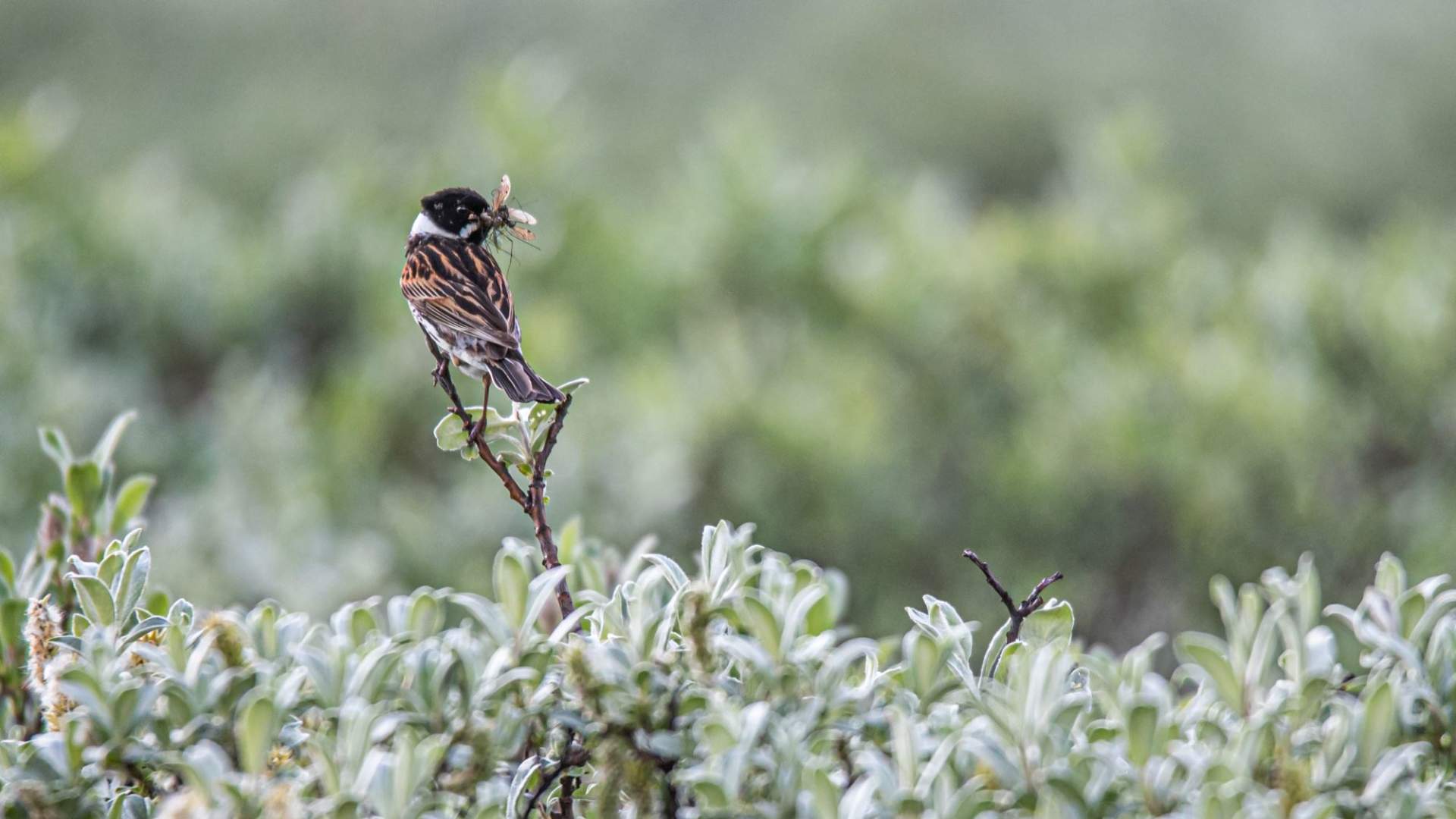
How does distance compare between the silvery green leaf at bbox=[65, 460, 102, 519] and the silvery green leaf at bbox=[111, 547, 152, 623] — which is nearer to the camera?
the silvery green leaf at bbox=[111, 547, 152, 623]

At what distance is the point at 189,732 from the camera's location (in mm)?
1565

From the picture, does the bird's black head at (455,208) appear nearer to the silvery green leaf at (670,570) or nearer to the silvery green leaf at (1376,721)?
the silvery green leaf at (670,570)

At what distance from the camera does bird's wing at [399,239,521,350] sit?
2373 millimetres

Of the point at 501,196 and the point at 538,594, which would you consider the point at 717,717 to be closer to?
the point at 538,594

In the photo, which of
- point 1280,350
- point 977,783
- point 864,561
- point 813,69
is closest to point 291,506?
point 864,561

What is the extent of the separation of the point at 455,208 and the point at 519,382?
0.50m

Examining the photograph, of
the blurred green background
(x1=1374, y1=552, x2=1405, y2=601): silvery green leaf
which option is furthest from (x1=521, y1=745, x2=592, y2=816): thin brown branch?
the blurred green background

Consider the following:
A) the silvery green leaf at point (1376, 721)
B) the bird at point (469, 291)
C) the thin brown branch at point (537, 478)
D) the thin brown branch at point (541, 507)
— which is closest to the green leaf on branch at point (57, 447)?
the bird at point (469, 291)

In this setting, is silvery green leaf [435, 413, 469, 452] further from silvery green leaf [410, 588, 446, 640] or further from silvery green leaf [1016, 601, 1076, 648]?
silvery green leaf [1016, 601, 1076, 648]

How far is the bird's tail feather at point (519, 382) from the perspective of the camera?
2031mm

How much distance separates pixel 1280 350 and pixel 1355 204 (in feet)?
28.9

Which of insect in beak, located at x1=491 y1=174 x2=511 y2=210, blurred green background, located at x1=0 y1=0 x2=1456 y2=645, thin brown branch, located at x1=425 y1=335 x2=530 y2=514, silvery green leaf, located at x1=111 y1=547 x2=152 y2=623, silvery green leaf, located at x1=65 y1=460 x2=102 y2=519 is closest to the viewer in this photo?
silvery green leaf, located at x1=111 y1=547 x2=152 y2=623

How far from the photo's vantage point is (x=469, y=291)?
2.51 metres

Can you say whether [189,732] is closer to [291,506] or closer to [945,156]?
[291,506]
